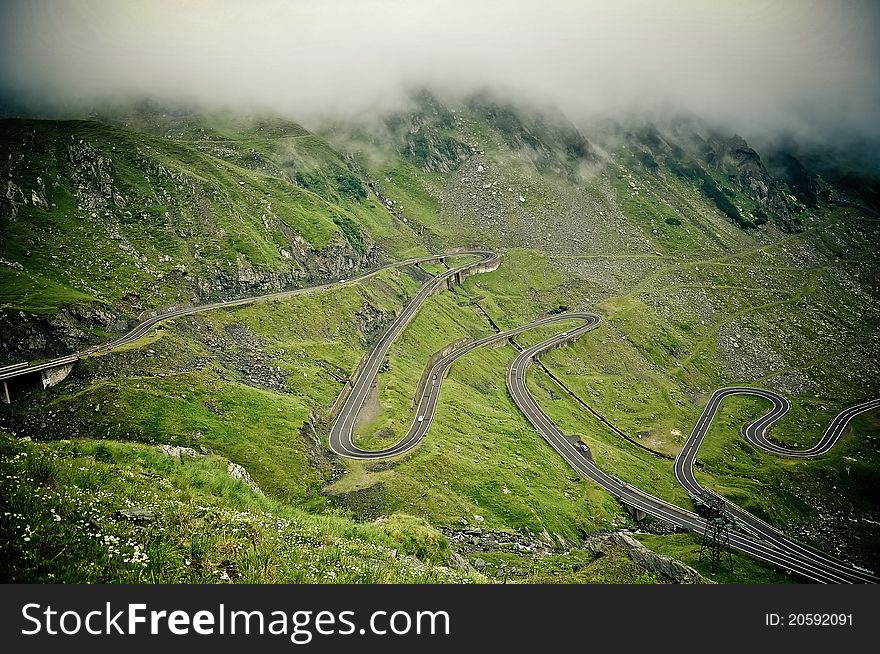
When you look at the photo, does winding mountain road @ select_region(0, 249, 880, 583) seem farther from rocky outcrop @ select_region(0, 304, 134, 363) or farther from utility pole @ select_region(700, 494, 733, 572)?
rocky outcrop @ select_region(0, 304, 134, 363)

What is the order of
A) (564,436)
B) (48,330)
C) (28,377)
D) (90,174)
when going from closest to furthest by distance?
(28,377), (48,330), (564,436), (90,174)

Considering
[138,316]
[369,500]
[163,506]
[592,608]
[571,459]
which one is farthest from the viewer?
[571,459]

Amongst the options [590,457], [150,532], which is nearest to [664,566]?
[150,532]

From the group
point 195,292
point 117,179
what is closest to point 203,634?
point 195,292

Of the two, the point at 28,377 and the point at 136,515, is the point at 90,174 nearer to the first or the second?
the point at 28,377

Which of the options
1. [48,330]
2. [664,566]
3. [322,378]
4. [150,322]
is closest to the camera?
[664,566]

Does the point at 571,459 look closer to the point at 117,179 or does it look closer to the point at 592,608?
the point at 592,608

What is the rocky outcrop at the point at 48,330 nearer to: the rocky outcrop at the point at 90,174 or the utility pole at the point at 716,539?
the rocky outcrop at the point at 90,174

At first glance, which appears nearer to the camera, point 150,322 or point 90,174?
point 150,322

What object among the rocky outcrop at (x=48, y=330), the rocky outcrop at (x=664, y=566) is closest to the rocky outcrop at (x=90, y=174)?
the rocky outcrop at (x=48, y=330)

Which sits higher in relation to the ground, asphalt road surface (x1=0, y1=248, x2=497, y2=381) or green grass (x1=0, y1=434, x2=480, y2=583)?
green grass (x1=0, y1=434, x2=480, y2=583)

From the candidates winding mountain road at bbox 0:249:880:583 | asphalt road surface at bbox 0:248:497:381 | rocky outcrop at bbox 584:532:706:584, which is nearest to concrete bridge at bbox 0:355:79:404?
asphalt road surface at bbox 0:248:497:381
